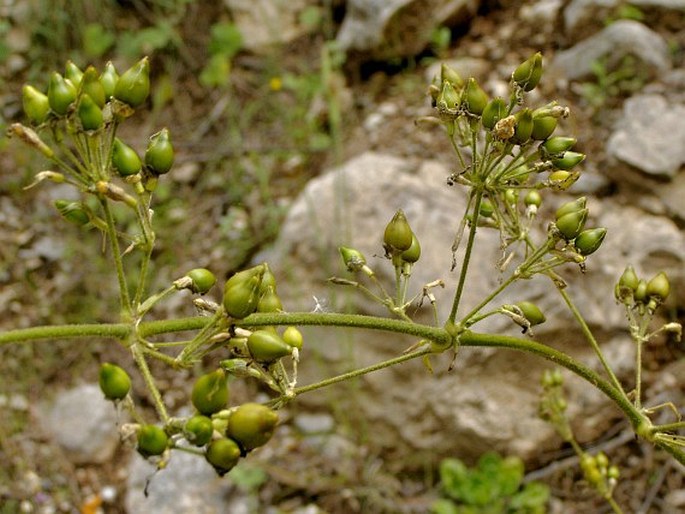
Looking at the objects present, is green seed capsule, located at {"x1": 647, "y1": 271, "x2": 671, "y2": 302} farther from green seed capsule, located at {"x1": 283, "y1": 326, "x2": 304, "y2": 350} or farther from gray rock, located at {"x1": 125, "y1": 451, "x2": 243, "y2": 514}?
gray rock, located at {"x1": 125, "y1": 451, "x2": 243, "y2": 514}

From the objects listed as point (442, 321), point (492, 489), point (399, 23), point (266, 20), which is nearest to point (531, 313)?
point (442, 321)

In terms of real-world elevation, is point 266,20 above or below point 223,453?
below

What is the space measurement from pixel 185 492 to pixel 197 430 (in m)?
2.64

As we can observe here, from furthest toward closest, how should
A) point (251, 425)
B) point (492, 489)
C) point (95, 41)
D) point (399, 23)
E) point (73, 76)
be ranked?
point (95, 41)
point (399, 23)
point (492, 489)
point (73, 76)
point (251, 425)

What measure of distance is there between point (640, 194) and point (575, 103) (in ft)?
2.70

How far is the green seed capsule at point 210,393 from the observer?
1.46 meters

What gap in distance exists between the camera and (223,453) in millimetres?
1424

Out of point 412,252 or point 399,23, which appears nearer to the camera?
point 412,252

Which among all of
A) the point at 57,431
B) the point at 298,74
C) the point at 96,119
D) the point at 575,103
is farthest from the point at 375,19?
the point at 96,119

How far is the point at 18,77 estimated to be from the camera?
581cm

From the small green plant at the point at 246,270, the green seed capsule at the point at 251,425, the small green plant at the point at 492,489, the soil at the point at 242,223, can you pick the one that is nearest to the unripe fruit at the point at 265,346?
the small green plant at the point at 246,270

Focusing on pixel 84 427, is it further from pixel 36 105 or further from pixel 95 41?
pixel 36 105

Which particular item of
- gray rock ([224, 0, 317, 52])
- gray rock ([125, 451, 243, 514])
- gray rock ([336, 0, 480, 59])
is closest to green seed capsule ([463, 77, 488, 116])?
gray rock ([125, 451, 243, 514])

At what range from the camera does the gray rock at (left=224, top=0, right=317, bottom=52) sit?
576cm
